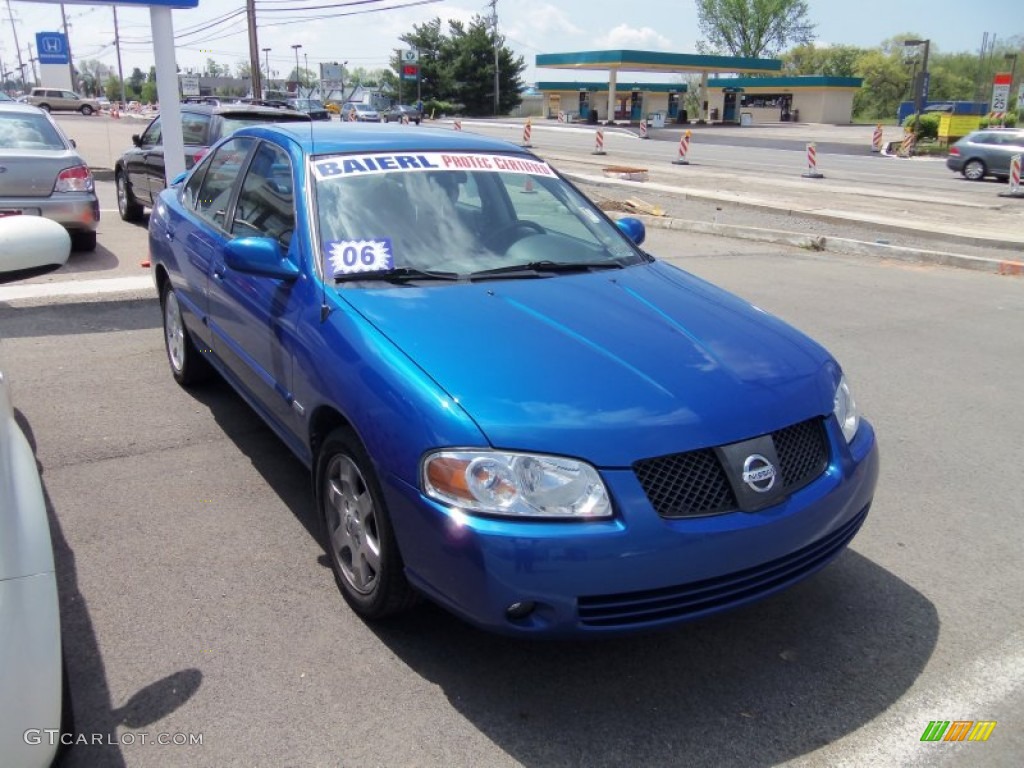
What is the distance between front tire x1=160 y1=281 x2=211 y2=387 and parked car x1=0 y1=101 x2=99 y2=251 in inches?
169

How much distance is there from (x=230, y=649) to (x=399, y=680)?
64 centimetres

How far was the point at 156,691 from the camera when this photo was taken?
9.13ft

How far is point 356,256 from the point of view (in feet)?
11.5

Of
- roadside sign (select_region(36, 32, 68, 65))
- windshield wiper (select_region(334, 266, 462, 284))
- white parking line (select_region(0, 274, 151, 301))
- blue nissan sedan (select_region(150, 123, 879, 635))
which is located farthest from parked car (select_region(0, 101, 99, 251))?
roadside sign (select_region(36, 32, 68, 65))

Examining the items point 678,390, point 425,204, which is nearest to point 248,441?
point 425,204

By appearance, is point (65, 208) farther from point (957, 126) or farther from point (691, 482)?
point (957, 126)

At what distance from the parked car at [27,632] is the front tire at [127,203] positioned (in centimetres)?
1117

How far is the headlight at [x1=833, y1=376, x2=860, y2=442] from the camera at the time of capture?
3135 mm

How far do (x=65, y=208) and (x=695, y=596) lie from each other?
892cm

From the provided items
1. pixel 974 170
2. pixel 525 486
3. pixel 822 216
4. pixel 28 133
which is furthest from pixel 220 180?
pixel 974 170

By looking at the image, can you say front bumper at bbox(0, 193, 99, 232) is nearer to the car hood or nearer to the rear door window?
A: the rear door window

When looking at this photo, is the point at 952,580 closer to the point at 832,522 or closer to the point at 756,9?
the point at 832,522

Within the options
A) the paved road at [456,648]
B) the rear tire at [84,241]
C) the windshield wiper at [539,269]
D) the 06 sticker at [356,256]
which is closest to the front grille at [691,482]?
the paved road at [456,648]

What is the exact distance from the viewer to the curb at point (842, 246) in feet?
36.9
